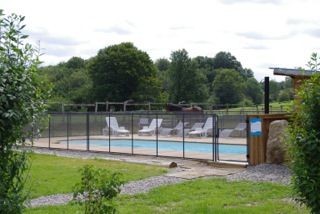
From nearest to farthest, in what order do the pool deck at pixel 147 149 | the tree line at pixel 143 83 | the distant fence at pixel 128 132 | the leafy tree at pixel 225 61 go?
the pool deck at pixel 147 149
the distant fence at pixel 128 132
the tree line at pixel 143 83
the leafy tree at pixel 225 61

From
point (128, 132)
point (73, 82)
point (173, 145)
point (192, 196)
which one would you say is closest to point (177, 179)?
point (192, 196)

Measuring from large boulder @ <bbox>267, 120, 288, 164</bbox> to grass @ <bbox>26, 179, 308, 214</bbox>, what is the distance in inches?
96.0

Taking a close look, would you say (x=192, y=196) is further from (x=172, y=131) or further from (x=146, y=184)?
(x=172, y=131)

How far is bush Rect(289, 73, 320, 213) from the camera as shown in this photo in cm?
498

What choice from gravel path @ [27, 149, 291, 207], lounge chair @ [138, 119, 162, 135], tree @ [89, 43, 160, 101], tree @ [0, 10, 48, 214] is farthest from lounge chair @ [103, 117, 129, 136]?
tree @ [89, 43, 160, 101]

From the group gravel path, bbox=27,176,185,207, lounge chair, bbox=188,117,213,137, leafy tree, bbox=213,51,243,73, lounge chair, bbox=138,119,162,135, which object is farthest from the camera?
leafy tree, bbox=213,51,243,73

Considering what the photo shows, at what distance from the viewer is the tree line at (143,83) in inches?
2451

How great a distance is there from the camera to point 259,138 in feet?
43.0

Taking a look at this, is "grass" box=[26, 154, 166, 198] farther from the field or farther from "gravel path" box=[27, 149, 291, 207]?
"gravel path" box=[27, 149, 291, 207]

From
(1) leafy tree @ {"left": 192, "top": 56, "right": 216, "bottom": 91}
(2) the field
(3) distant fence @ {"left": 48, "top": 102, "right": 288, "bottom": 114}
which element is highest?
(1) leafy tree @ {"left": 192, "top": 56, "right": 216, "bottom": 91}

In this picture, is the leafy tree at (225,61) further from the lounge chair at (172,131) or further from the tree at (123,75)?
the lounge chair at (172,131)

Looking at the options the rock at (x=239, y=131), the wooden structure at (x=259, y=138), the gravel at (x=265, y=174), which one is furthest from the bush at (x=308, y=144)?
the rock at (x=239, y=131)

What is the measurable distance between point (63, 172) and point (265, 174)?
192 inches

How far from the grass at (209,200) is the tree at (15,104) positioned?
3.44 meters
